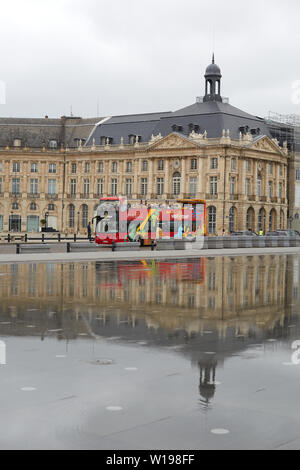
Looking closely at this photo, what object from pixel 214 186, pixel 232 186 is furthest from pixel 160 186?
pixel 232 186

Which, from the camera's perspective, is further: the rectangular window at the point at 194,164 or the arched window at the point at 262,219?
the arched window at the point at 262,219

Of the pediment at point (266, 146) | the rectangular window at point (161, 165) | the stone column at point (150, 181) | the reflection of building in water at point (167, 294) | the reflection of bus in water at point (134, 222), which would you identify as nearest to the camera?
the reflection of building in water at point (167, 294)

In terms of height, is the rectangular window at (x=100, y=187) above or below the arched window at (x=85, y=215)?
above

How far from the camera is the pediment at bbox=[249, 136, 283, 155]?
346 ft

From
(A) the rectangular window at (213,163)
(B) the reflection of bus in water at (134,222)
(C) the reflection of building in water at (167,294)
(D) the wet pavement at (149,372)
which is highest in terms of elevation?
(A) the rectangular window at (213,163)

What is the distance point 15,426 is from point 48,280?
16.9 metres

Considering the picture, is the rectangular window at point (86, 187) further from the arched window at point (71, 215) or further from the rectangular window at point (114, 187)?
the rectangular window at point (114, 187)

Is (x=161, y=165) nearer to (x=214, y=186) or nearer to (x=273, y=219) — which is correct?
(x=214, y=186)

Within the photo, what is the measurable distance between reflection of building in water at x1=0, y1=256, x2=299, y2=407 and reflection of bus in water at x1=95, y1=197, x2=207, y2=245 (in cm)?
3697

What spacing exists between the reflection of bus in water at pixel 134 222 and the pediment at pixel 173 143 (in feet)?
118

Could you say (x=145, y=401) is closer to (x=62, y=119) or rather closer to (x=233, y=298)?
(x=233, y=298)

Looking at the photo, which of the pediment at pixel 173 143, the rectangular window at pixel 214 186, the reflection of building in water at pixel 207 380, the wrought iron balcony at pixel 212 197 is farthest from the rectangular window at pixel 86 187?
the reflection of building in water at pixel 207 380

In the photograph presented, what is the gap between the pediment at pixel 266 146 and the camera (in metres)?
105

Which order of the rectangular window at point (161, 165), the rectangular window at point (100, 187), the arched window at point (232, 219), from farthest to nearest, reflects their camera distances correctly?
1. the rectangular window at point (100, 187)
2. the rectangular window at point (161, 165)
3. the arched window at point (232, 219)
